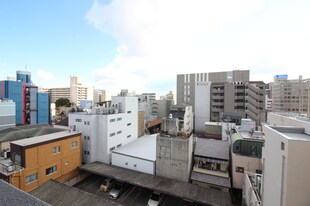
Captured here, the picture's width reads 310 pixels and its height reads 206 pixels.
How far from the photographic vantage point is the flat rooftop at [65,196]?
13.0 m

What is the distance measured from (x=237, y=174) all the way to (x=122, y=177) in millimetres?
13381

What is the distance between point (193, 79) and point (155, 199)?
5538cm

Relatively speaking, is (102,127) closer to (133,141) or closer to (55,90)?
(133,141)

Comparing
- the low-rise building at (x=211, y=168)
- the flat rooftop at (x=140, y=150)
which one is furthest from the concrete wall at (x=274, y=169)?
the flat rooftop at (x=140, y=150)

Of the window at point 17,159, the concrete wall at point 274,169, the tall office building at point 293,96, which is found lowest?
the window at point 17,159

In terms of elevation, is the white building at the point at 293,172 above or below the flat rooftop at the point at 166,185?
above

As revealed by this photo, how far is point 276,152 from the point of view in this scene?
8.22m

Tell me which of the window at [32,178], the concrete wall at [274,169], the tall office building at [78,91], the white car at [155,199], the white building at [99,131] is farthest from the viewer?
the tall office building at [78,91]

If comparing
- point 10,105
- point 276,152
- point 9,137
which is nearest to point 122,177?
point 276,152

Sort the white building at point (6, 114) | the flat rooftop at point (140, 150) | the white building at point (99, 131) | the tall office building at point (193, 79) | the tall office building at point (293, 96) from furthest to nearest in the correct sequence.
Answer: the tall office building at point (293, 96) < the tall office building at point (193, 79) < the white building at point (6, 114) < the white building at point (99, 131) < the flat rooftop at point (140, 150)

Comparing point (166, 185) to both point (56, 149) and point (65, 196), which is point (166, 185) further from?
point (56, 149)

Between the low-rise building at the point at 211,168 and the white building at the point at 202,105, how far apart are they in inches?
1175

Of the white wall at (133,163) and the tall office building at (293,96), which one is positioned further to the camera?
the tall office building at (293,96)

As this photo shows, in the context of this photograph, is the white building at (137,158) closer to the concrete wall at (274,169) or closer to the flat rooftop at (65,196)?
the flat rooftop at (65,196)
